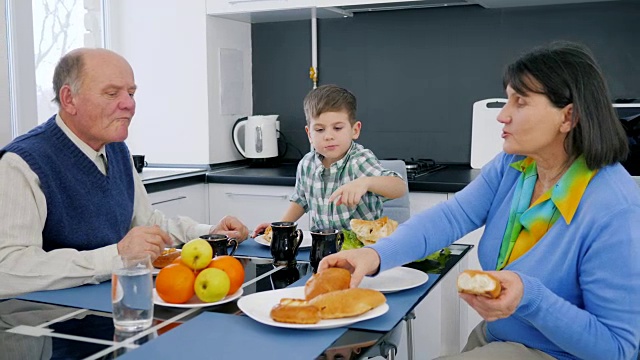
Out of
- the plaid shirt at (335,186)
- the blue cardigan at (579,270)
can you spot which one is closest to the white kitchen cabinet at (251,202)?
the plaid shirt at (335,186)

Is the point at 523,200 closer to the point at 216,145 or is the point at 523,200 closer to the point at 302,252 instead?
the point at 302,252

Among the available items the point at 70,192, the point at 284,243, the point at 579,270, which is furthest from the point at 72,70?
the point at 579,270

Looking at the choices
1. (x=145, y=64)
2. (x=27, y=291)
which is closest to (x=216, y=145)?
(x=145, y=64)

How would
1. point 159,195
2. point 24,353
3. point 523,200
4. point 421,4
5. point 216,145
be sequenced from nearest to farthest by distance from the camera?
point 24,353
point 523,200
point 159,195
point 421,4
point 216,145

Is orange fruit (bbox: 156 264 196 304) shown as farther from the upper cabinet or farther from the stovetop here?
the upper cabinet

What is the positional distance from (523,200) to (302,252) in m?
0.59

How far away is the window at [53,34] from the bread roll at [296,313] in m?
2.18

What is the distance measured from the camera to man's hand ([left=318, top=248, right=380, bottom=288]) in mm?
1479

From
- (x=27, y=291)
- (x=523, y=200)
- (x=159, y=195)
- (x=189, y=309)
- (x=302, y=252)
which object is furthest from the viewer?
(x=159, y=195)

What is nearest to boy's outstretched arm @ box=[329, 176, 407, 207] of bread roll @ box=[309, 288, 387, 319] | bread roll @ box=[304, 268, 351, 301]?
bread roll @ box=[304, 268, 351, 301]

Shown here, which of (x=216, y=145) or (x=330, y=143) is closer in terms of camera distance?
(x=330, y=143)

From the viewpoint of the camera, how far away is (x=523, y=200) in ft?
5.13

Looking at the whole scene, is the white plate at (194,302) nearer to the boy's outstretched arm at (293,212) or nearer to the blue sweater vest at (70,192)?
the blue sweater vest at (70,192)

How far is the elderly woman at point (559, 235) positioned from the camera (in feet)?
4.27
